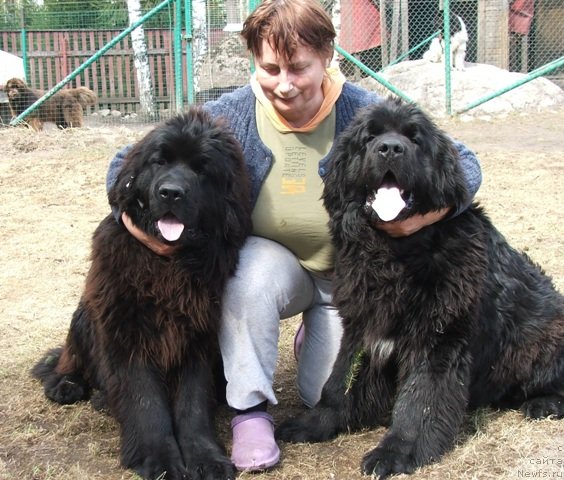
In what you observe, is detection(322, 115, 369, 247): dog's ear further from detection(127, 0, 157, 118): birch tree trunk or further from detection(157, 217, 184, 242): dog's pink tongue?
detection(127, 0, 157, 118): birch tree trunk

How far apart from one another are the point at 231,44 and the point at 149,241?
10851mm

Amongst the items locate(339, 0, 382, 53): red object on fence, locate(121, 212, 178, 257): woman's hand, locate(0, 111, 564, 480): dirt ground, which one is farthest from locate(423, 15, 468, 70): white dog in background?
locate(121, 212, 178, 257): woman's hand

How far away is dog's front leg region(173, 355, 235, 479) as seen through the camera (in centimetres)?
264

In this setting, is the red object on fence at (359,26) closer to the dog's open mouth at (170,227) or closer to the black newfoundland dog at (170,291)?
the black newfoundland dog at (170,291)

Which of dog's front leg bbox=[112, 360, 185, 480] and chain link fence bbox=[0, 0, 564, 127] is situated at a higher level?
chain link fence bbox=[0, 0, 564, 127]

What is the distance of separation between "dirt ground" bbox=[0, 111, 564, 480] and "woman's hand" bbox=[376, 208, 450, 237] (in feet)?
2.77

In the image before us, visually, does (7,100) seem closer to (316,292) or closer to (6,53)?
(6,53)

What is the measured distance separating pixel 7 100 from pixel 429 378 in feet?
32.8

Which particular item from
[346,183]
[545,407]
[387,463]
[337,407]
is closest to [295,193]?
[346,183]

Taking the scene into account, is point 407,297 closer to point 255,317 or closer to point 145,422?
point 255,317

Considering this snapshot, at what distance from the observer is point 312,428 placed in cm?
300

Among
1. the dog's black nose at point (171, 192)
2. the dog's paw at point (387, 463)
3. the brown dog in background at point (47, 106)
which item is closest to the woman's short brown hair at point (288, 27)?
the dog's black nose at point (171, 192)

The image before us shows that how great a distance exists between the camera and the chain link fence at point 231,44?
12.5m

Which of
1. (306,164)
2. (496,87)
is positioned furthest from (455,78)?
(306,164)
